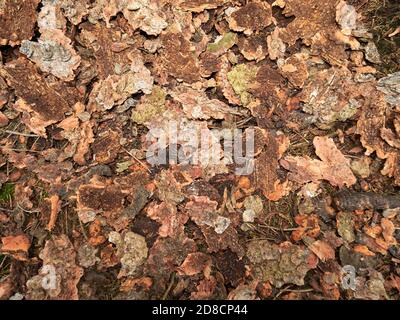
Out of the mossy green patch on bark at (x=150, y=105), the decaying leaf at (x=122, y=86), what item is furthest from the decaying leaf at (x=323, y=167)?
the decaying leaf at (x=122, y=86)

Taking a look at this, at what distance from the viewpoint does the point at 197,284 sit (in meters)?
2.23

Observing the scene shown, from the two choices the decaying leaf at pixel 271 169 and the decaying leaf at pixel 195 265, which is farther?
the decaying leaf at pixel 271 169

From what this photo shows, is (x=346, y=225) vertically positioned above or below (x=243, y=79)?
below

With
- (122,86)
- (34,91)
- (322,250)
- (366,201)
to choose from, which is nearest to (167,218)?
(122,86)

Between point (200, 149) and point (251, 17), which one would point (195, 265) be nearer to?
point (200, 149)

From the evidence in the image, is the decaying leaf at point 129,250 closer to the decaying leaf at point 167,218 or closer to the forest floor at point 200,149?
the forest floor at point 200,149

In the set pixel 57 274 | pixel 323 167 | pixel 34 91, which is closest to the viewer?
pixel 57 274

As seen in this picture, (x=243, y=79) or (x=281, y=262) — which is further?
(x=243, y=79)

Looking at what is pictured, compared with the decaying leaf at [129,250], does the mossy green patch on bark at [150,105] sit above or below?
above

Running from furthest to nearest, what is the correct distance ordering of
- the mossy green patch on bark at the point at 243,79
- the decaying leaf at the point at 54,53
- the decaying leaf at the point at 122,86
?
the mossy green patch on bark at the point at 243,79 < the decaying leaf at the point at 122,86 < the decaying leaf at the point at 54,53

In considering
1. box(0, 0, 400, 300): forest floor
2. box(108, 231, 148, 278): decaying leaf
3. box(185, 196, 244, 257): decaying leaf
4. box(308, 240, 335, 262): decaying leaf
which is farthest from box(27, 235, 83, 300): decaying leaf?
box(308, 240, 335, 262): decaying leaf

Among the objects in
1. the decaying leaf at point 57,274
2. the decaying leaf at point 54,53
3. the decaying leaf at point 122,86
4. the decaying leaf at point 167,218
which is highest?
the decaying leaf at point 54,53

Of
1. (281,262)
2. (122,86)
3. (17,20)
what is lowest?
(281,262)
